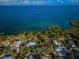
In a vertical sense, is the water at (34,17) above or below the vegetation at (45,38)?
above

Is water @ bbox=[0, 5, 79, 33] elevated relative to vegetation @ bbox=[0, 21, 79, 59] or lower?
elevated

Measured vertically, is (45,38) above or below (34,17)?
below

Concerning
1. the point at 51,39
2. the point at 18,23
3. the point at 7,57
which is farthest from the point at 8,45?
the point at 51,39

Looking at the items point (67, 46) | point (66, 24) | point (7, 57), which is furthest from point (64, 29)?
point (7, 57)

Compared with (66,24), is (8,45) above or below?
below

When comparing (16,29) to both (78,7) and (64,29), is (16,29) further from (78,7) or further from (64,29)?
(78,7)

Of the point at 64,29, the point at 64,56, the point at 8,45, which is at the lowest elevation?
the point at 64,56

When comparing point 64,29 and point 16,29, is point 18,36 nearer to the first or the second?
point 16,29
